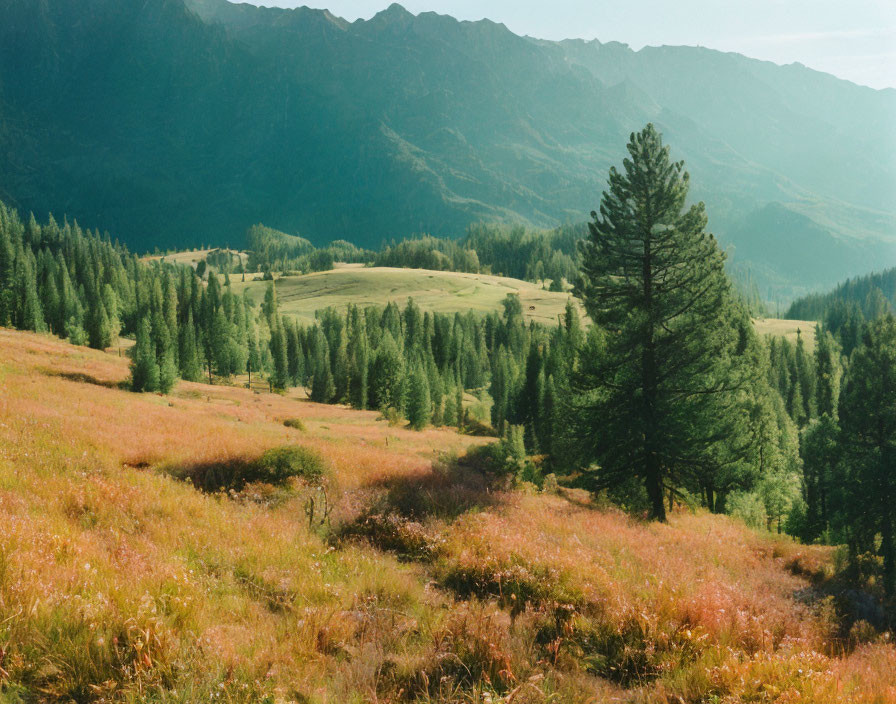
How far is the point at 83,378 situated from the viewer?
43906 mm

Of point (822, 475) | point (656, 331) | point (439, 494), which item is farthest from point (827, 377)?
point (439, 494)

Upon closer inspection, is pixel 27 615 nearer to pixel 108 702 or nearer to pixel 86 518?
pixel 108 702

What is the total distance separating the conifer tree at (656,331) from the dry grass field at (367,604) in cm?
885

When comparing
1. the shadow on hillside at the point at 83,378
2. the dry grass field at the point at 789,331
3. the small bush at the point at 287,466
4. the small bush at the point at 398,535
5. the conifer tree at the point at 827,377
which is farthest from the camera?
the dry grass field at the point at 789,331

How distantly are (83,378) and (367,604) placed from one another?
4748 cm

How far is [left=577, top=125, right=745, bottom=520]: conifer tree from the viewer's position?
21.3 m

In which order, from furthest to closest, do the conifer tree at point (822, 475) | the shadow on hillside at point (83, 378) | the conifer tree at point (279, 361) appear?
the conifer tree at point (279, 361) → the shadow on hillside at point (83, 378) → the conifer tree at point (822, 475)

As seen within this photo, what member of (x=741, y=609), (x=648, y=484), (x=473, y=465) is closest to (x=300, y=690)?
(x=741, y=609)

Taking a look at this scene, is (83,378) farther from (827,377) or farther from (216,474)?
(827,377)

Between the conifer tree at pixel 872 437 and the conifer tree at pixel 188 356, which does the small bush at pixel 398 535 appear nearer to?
the conifer tree at pixel 872 437

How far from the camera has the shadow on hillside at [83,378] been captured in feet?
134

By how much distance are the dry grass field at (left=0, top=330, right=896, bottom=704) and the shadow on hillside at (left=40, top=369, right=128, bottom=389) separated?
33655mm

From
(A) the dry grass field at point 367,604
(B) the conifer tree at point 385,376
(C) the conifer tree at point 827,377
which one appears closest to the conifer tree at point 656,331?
(A) the dry grass field at point 367,604

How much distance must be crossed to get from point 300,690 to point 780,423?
6417 cm
